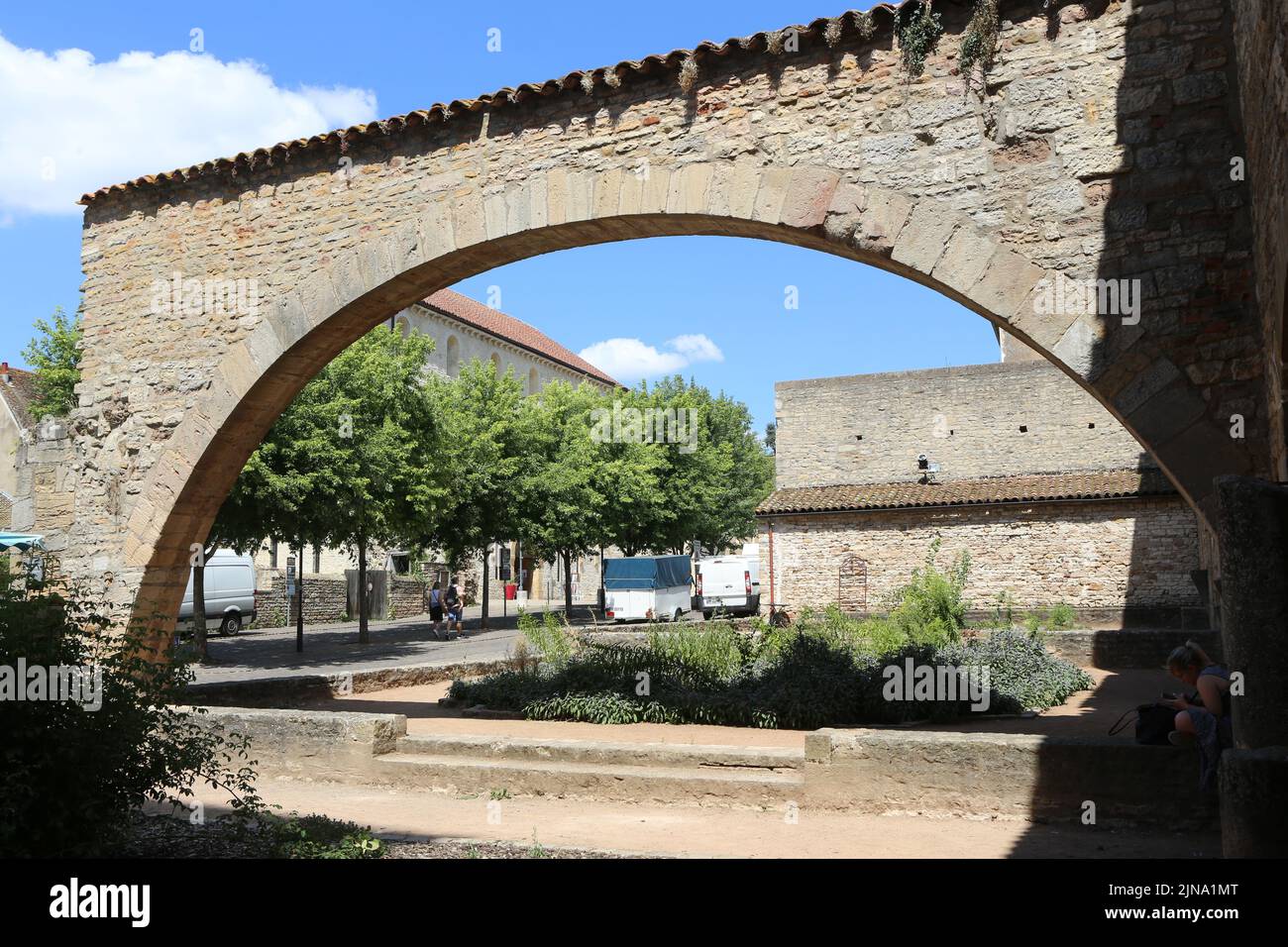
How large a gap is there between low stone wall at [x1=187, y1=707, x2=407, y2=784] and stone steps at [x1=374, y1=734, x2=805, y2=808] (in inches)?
5.9

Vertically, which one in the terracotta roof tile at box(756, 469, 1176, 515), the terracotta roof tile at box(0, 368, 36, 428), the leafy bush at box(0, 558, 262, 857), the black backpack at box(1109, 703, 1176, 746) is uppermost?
the terracotta roof tile at box(0, 368, 36, 428)

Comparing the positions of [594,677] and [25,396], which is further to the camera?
[25,396]

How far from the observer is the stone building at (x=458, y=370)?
32688 millimetres

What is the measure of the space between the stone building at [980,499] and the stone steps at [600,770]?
11.9m

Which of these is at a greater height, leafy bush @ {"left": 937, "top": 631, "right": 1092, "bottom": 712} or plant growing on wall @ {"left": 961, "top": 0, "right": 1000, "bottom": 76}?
plant growing on wall @ {"left": 961, "top": 0, "right": 1000, "bottom": 76}

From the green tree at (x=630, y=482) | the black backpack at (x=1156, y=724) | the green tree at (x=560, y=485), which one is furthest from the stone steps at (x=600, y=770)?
the green tree at (x=630, y=482)

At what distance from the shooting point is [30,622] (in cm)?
478

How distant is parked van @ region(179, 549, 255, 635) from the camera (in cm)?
2577

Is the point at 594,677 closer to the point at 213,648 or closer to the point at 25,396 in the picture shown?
the point at 213,648

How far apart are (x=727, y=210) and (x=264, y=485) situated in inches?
437

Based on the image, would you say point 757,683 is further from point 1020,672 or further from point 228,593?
point 228,593
